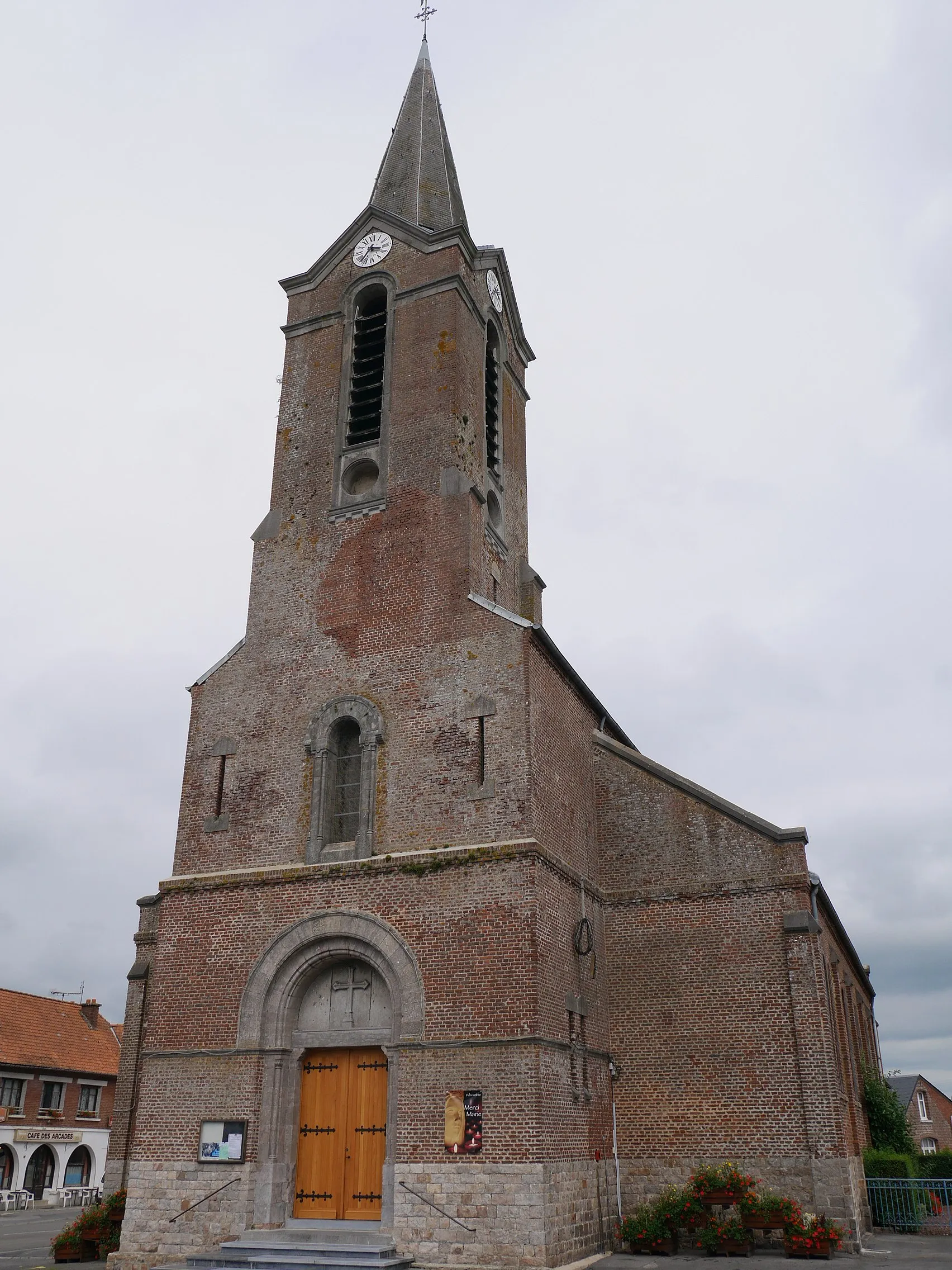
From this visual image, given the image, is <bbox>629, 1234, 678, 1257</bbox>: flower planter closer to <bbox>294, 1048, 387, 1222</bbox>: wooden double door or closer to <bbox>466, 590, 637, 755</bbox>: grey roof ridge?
<bbox>294, 1048, 387, 1222</bbox>: wooden double door

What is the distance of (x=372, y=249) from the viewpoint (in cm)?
2402

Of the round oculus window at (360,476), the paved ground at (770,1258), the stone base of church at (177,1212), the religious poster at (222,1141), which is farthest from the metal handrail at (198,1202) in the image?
the round oculus window at (360,476)

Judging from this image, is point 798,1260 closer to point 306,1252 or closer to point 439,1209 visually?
point 439,1209

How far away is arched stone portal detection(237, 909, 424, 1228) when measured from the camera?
16328 millimetres

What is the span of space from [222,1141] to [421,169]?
22.7m

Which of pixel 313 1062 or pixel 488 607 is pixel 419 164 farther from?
pixel 313 1062

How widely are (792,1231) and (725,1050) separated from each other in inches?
113

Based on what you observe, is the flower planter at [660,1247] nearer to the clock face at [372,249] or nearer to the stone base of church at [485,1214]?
the stone base of church at [485,1214]

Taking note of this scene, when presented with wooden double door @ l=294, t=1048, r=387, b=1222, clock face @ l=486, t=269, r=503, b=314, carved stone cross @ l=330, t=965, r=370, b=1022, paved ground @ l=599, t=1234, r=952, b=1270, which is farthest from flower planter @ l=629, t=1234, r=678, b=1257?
clock face @ l=486, t=269, r=503, b=314

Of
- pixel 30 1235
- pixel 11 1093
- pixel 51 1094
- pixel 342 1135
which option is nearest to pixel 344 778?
pixel 342 1135

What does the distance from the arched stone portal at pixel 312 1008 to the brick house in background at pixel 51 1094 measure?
80.1 feet

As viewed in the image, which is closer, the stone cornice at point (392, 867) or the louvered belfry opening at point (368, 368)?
the stone cornice at point (392, 867)

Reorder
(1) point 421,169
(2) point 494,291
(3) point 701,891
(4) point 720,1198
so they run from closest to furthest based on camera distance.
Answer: (4) point 720,1198, (3) point 701,891, (2) point 494,291, (1) point 421,169

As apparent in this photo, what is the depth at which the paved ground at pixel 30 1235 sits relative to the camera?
1842cm
